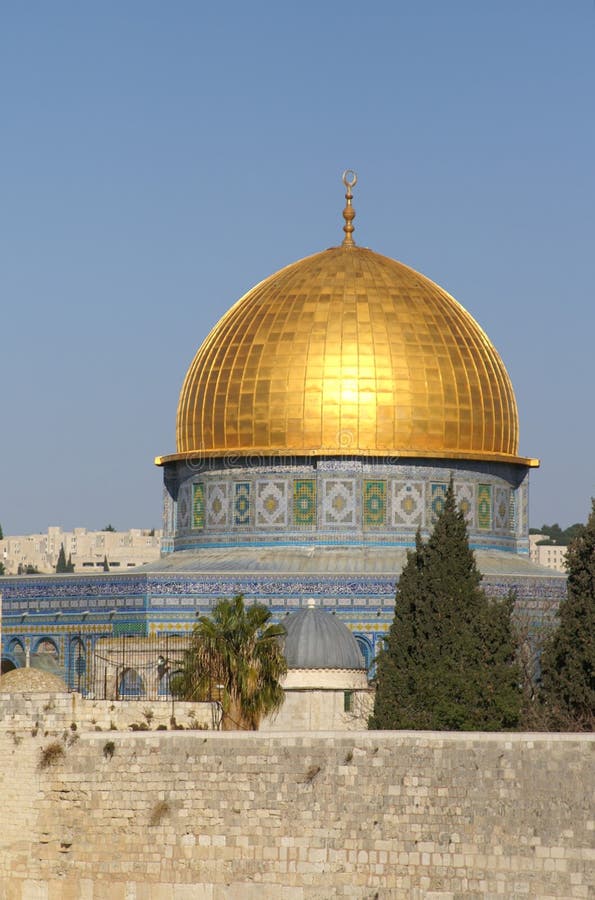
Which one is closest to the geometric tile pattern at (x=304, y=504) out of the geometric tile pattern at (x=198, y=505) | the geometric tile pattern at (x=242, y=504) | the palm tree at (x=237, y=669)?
the geometric tile pattern at (x=242, y=504)

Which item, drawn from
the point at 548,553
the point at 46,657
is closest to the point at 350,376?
the point at 46,657

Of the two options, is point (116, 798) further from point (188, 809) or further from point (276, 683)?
point (276, 683)

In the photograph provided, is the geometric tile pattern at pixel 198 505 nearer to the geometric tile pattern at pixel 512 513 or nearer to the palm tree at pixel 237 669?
the geometric tile pattern at pixel 512 513

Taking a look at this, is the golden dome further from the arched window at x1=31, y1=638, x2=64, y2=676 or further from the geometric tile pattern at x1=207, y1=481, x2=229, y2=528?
the arched window at x1=31, y1=638, x2=64, y2=676

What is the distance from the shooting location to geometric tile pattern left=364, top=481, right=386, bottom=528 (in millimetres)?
39438

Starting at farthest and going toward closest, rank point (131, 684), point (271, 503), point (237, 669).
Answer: point (271, 503) < point (131, 684) < point (237, 669)

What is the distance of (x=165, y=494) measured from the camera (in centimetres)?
4206

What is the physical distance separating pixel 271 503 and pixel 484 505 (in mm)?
3549

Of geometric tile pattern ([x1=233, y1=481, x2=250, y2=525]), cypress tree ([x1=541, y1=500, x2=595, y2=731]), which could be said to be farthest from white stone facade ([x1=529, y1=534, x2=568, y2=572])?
cypress tree ([x1=541, y1=500, x2=595, y2=731])

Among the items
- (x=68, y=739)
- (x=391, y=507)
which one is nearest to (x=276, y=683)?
(x=68, y=739)

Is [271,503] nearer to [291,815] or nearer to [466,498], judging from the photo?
[466,498]

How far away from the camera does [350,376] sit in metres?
39.9

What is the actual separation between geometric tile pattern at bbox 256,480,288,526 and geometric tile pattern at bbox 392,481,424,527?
1.75 meters

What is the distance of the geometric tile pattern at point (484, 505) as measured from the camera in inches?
1587
